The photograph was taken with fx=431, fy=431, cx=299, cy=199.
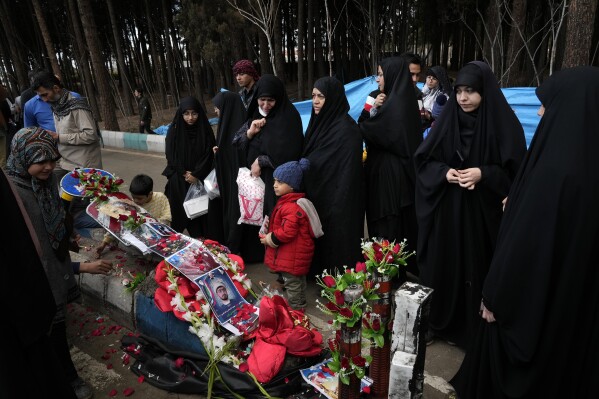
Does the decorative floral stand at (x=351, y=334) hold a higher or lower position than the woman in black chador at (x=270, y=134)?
lower

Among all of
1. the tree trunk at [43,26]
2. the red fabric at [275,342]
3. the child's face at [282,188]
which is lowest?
the red fabric at [275,342]

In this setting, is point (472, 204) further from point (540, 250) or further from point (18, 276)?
point (18, 276)

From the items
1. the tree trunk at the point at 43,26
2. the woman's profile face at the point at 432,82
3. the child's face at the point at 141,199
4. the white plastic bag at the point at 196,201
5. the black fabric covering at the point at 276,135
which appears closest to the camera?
the black fabric covering at the point at 276,135

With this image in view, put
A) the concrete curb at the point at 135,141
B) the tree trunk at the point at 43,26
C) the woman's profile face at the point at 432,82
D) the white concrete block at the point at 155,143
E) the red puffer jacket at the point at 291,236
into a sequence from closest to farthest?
the red puffer jacket at the point at 291,236 < the woman's profile face at the point at 432,82 < the white concrete block at the point at 155,143 < the concrete curb at the point at 135,141 < the tree trunk at the point at 43,26

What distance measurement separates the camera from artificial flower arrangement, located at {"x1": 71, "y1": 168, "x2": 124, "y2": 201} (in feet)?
11.6

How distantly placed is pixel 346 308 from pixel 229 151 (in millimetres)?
2847

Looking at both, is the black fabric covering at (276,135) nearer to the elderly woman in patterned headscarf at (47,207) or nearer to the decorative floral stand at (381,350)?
the elderly woman in patterned headscarf at (47,207)

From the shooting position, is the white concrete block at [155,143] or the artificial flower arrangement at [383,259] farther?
the white concrete block at [155,143]

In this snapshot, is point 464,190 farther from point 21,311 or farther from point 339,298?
point 21,311

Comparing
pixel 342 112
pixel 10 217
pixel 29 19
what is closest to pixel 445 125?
pixel 342 112

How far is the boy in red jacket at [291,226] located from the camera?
327cm

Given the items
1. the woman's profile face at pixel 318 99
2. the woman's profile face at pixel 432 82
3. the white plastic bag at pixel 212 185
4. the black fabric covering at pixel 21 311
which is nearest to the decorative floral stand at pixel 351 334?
the black fabric covering at pixel 21 311

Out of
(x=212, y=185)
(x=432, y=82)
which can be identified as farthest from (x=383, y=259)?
(x=432, y=82)

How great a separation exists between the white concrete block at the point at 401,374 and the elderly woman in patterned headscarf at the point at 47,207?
6.41ft
